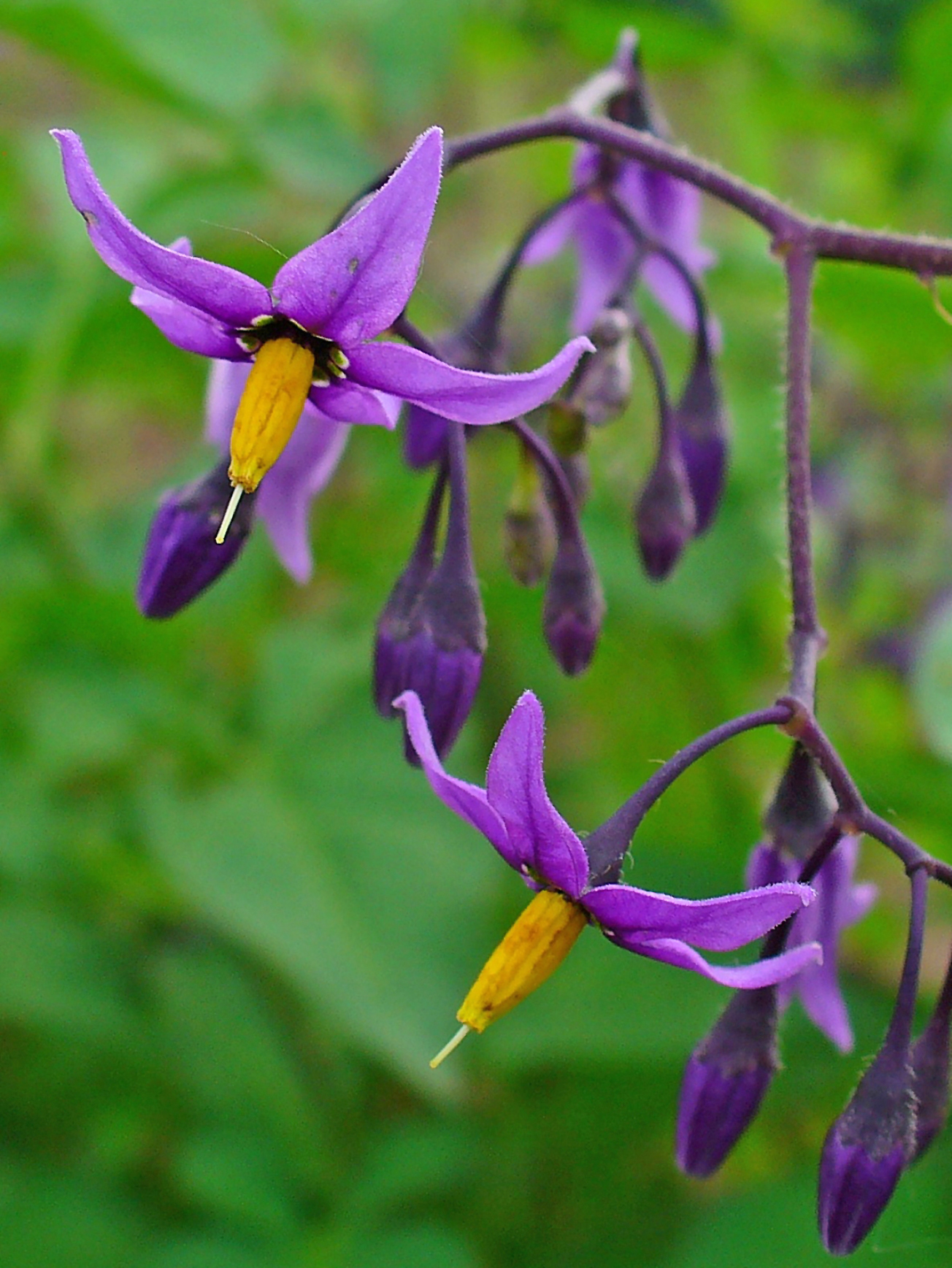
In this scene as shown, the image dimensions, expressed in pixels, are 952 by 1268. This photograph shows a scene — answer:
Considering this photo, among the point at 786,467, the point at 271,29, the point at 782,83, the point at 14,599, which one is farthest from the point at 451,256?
the point at 786,467

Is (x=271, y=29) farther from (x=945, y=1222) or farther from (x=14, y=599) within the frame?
(x=945, y=1222)

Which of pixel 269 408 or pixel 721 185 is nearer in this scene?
pixel 269 408

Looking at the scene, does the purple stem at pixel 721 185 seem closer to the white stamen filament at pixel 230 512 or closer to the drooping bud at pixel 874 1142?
the white stamen filament at pixel 230 512

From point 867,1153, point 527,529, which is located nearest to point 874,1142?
point 867,1153

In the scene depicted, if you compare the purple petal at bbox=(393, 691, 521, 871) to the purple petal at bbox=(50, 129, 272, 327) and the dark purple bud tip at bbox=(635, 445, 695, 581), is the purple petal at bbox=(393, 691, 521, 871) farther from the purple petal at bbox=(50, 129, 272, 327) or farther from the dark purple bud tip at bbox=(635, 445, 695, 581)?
the dark purple bud tip at bbox=(635, 445, 695, 581)

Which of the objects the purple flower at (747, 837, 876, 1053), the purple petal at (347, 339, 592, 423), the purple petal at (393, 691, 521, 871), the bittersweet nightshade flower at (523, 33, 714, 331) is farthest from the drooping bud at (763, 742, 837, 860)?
the bittersweet nightshade flower at (523, 33, 714, 331)

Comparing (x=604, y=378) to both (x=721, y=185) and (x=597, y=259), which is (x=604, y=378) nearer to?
(x=721, y=185)
